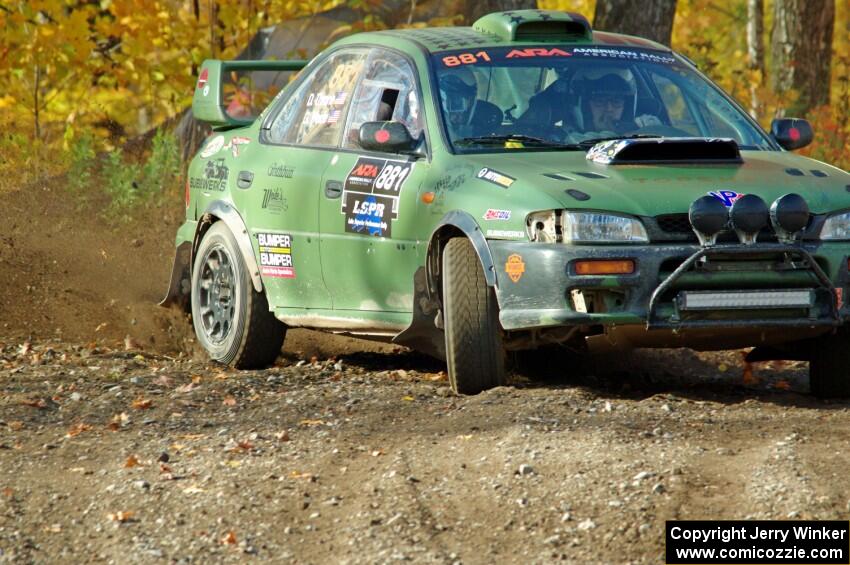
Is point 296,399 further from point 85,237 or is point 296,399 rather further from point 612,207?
point 85,237

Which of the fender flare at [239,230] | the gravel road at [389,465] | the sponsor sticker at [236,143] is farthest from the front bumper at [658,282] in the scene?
the sponsor sticker at [236,143]

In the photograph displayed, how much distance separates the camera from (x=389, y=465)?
5816mm

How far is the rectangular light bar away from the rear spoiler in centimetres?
345

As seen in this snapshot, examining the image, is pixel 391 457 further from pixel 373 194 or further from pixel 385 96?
pixel 385 96

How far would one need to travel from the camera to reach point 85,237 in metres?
12.2

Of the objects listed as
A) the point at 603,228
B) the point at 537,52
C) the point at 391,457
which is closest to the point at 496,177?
the point at 603,228

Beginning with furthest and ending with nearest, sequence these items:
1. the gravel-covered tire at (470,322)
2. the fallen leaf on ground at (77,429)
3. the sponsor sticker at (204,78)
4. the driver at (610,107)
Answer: the sponsor sticker at (204,78) < the driver at (610,107) < the gravel-covered tire at (470,322) < the fallen leaf on ground at (77,429)

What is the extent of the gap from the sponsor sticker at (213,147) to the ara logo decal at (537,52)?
6.83 ft

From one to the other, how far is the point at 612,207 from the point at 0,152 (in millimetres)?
9079

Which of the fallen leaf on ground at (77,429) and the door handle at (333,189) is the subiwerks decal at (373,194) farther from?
the fallen leaf on ground at (77,429)

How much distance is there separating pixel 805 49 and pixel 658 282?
13.9 metres

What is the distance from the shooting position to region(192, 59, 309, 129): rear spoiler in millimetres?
9352

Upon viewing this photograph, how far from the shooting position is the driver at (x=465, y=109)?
7.67 metres

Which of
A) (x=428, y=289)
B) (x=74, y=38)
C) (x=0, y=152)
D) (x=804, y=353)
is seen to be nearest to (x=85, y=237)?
(x=0, y=152)
